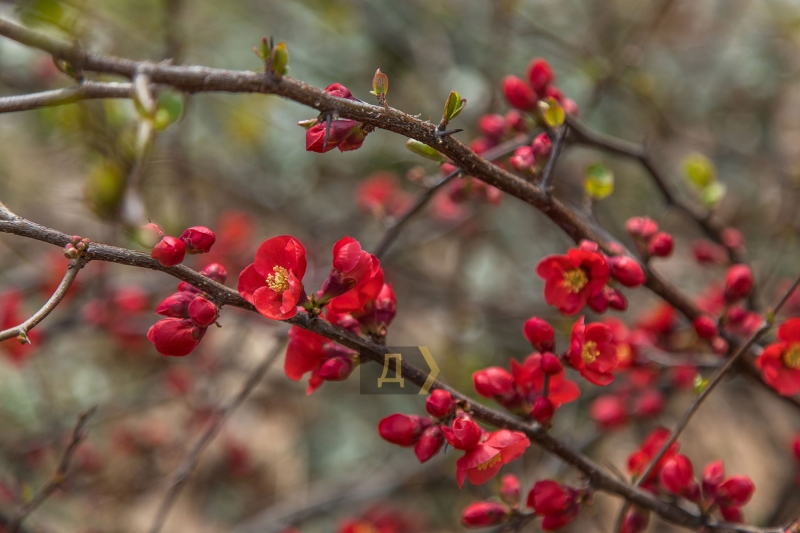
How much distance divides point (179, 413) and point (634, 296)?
9.01ft

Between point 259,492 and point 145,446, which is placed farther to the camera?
point 259,492

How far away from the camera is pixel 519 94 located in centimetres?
162

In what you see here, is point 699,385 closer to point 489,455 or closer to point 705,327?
point 705,327

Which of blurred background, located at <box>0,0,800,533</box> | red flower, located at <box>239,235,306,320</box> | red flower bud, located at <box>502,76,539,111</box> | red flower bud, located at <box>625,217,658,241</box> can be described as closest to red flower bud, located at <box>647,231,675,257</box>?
red flower bud, located at <box>625,217,658,241</box>

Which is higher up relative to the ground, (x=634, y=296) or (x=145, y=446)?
(x=634, y=296)

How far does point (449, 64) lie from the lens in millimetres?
3684

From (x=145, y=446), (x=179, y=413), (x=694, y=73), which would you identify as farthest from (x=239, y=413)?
(x=694, y=73)

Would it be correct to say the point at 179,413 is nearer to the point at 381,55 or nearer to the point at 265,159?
the point at 265,159

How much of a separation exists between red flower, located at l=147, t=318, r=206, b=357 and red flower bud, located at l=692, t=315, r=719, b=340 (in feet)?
4.24

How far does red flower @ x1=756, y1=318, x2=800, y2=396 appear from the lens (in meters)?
1.49

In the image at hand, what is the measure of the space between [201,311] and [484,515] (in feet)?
2.70

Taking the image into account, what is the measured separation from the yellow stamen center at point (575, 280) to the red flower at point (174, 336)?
825mm

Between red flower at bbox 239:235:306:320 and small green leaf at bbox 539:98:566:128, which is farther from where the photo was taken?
small green leaf at bbox 539:98:566:128

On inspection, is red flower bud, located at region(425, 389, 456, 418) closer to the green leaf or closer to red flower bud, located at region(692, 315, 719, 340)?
the green leaf
